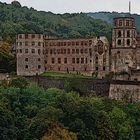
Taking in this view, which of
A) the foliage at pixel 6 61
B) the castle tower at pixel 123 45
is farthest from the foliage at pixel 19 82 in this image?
the castle tower at pixel 123 45

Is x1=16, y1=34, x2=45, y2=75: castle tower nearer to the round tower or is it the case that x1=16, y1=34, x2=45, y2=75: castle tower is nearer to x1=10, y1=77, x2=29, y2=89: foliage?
x1=10, y1=77, x2=29, y2=89: foliage

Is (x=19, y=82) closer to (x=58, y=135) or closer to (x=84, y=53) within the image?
(x=84, y=53)

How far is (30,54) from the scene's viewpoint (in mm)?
95250

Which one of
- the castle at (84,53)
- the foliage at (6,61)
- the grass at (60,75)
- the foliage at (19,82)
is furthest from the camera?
the foliage at (6,61)

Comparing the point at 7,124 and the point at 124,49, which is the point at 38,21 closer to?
the point at 124,49

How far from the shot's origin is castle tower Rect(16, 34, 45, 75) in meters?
94.8

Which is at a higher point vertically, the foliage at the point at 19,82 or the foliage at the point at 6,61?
the foliage at the point at 6,61

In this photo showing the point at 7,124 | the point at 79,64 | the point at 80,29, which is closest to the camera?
the point at 7,124

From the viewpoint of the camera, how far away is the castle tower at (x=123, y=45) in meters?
91.4

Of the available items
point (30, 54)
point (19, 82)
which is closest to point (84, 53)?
point (30, 54)

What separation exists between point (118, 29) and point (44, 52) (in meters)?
11.5

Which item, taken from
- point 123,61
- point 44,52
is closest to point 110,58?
point 123,61

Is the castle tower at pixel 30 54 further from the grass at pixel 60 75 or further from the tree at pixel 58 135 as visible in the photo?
the tree at pixel 58 135

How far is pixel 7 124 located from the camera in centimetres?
7506
